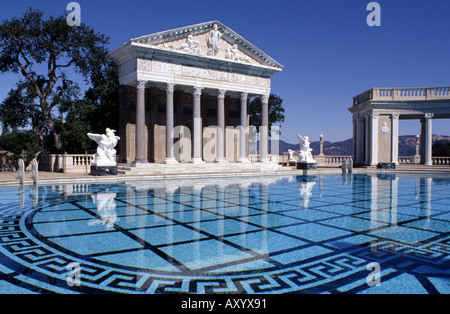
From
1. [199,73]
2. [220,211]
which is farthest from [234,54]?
[220,211]

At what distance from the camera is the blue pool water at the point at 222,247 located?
405 cm

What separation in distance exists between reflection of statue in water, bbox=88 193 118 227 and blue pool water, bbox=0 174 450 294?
0.03m

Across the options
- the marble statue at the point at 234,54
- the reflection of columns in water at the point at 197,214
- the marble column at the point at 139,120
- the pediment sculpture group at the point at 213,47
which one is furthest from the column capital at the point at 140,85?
the reflection of columns in water at the point at 197,214

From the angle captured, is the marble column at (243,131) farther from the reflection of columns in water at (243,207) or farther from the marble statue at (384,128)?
the reflection of columns in water at (243,207)

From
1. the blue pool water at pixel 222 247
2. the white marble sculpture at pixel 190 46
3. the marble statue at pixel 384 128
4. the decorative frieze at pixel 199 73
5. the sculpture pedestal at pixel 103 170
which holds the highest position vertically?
the white marble sculpture at pixel 190 46

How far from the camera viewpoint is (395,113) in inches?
1157

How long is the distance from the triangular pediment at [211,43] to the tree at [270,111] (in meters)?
9.62

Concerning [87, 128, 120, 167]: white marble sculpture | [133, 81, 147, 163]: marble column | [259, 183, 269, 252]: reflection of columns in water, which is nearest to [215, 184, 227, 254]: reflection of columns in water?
[259, 183, 269, 252]: reflection of columns in water

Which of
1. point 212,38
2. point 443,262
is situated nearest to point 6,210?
point 443,262

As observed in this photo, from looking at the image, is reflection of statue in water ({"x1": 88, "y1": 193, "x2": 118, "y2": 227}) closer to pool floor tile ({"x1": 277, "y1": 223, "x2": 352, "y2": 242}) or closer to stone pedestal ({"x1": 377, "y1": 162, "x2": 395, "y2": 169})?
pool floor tile ({"x1": 277, "y1": 223, "x2": 352, "y2": 242})

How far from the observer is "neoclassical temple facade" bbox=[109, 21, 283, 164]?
22.8 metres

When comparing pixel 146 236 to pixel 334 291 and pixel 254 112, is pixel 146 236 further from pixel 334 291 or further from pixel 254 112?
pixel 254 112

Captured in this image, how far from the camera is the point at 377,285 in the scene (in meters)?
3.98
